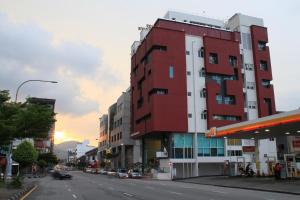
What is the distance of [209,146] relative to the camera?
74062mm

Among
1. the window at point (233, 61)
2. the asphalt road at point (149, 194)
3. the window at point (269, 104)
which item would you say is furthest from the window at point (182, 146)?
the asphalt road at point (149, 194)

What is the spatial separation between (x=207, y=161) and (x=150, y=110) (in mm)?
14499

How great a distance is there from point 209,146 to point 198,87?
11.6 meters

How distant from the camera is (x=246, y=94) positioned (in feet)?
A: 263

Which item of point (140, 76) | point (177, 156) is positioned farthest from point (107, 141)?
point (177, 156)

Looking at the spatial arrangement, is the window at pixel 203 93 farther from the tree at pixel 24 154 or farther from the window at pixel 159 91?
the tree at pixel 24 154

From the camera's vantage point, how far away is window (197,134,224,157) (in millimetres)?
73312

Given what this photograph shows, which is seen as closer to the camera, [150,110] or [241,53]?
[150,110]

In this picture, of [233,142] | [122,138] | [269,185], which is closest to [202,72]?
[233,142]

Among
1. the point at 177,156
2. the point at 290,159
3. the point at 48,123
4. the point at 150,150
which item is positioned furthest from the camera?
the point at 150,150

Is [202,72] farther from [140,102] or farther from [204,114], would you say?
[140,102]

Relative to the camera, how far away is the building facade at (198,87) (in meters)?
72.0

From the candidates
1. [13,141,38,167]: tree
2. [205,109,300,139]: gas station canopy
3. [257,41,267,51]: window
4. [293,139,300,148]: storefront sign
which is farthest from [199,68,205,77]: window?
[293,139,300,148]: storefront sign

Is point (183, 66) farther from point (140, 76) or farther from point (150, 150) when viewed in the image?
point (150, 150)
